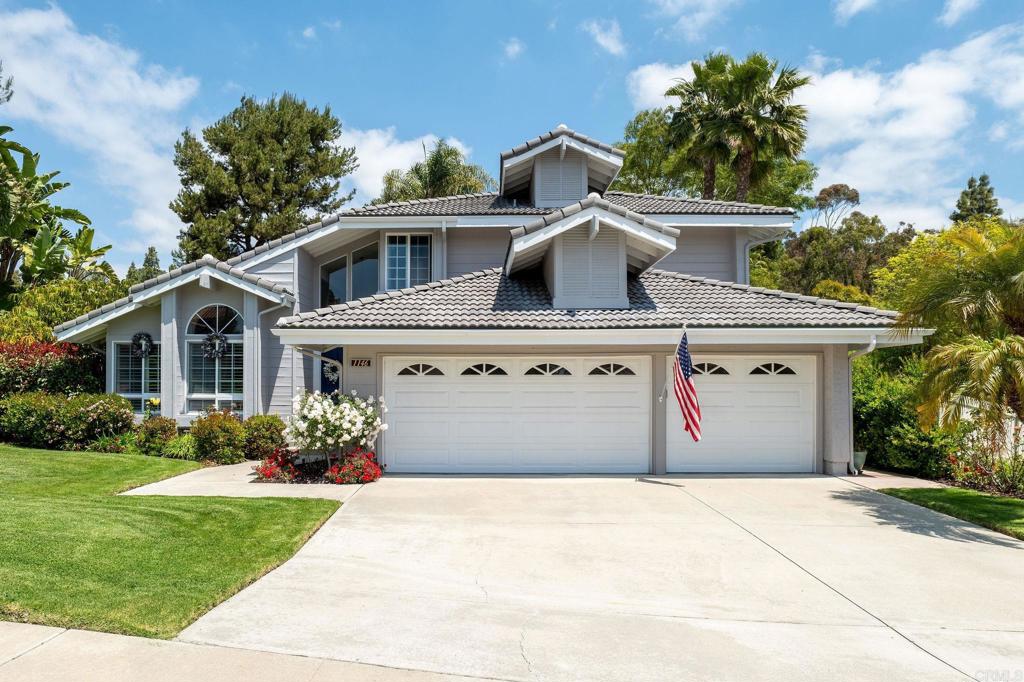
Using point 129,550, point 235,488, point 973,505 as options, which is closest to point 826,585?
point 973,505

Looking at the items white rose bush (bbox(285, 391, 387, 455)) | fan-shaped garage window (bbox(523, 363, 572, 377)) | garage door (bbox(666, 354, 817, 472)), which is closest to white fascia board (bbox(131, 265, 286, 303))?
white rose bush (bbox(285, 391, 387, 455))

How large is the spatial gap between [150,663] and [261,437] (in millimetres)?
9681

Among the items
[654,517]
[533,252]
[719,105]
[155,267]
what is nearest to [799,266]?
[719,105]

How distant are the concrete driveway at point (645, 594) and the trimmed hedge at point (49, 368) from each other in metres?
10.3

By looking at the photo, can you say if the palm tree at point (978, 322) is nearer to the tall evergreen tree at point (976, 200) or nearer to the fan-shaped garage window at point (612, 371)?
the fan-shaped garage window at point (612, 371)

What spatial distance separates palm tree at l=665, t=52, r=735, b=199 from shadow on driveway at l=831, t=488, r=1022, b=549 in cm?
1732

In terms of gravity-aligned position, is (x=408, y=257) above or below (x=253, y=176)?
below

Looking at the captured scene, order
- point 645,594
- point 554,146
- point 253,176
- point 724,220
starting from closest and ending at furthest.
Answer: point 645,594 < point 724,220 < point 554,146 < point 253,176

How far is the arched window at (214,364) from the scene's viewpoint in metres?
14.1

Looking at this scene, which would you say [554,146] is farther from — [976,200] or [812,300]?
[976,200]

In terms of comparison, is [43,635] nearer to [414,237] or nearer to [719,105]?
[414,237]

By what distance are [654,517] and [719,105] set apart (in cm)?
2026

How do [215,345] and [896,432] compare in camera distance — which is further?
[215,345]

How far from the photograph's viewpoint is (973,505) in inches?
346
